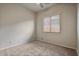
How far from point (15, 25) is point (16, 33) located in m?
0.19

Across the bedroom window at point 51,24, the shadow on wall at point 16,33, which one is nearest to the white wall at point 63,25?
the bedroom window at point 51,24

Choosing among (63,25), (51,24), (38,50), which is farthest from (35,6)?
(38,50)

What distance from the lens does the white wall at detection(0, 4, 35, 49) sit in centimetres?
177

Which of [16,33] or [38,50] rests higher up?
[16,33]

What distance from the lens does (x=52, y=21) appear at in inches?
73.7

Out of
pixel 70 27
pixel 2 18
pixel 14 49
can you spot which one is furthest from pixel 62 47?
pixel 2 18

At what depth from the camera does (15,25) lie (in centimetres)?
184

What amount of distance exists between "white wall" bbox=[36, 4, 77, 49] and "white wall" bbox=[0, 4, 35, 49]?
231 millimetres

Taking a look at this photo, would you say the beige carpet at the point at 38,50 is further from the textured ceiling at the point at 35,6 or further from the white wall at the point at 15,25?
the textured ceiling at the point at 35,6

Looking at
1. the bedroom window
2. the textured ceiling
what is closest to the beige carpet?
the bedroom window

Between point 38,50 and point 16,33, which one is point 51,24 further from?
point 16,33

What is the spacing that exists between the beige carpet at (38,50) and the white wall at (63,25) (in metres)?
0.11

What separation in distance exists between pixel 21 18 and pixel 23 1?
17.2 inches

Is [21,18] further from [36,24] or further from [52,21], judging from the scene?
[52,21]
